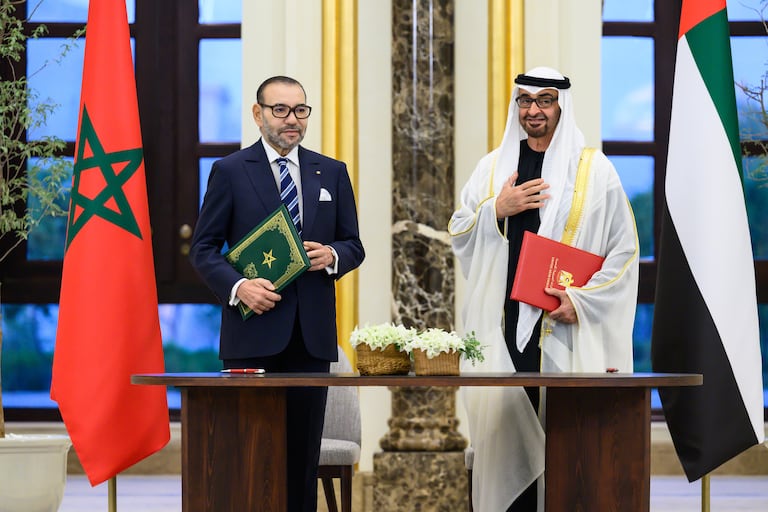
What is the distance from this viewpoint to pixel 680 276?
457 cm

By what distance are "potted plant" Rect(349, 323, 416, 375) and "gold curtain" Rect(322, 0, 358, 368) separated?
2799mm

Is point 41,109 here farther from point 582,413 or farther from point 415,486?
point 582,413

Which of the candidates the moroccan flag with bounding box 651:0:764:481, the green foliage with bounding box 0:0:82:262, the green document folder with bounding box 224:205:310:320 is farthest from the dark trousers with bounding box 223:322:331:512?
the green foliage with bounding box 0:0:82:262

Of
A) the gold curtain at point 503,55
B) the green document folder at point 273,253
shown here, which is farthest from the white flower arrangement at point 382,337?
the gold curtain at point 503,55

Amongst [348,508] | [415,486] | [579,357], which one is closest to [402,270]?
[415,486]

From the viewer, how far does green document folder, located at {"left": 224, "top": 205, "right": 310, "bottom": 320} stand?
3.36m

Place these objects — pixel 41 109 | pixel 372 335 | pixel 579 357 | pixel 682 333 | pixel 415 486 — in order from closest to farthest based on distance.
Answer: pixel 372 335 → pixel 579 357 → pixel 682 333 → pixel 415 486 → pixel 41 109

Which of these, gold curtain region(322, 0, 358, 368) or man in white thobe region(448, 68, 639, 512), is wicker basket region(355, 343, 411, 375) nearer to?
man in white thobe region(448, 68, 639, 512)

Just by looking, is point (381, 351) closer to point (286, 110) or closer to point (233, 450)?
point (233, 450)

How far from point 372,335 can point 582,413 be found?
0.68 m

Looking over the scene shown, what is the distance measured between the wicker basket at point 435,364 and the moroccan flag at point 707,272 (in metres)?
1.65

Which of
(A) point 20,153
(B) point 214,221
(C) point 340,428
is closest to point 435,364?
(B) point 214,221

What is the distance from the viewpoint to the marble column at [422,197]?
561 centimetres

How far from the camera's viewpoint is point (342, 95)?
6125 millimetres
